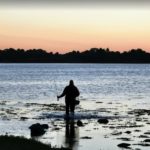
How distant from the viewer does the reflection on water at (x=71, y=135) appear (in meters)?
24.8

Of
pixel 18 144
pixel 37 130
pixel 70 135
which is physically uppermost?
pixel 18 144

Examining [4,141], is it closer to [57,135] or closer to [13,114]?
[57,135]

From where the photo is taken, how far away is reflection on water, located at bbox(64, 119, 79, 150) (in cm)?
2484

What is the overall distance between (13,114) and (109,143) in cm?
1665

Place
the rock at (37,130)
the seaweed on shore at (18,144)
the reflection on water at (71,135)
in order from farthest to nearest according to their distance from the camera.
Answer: the rock at (37,130) → the reflection on water at (71,135) → the seaweed on shore at (18,144)

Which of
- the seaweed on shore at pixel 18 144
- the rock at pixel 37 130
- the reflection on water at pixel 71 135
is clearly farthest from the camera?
the rock at pixel 37 130

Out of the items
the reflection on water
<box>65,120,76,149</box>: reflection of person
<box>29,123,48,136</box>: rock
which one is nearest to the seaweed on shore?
the reflection on water

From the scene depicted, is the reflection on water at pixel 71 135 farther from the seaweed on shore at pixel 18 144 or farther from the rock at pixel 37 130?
the seaweed on shore at pixel 18 144

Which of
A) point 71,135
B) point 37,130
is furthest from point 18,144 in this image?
point 37,130

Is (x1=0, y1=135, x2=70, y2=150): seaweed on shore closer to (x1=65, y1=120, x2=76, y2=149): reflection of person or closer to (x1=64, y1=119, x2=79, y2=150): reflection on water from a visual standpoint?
(x1=64, y1=119, x2=79, y2=150): reflection on water

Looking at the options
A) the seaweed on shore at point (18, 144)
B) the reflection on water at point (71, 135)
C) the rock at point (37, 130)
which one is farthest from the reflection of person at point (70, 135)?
the seaweed on shore at point (18, 144)

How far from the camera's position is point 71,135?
28.3 meters

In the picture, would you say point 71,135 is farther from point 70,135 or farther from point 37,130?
point 37,130

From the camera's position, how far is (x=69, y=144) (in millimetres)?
24859
